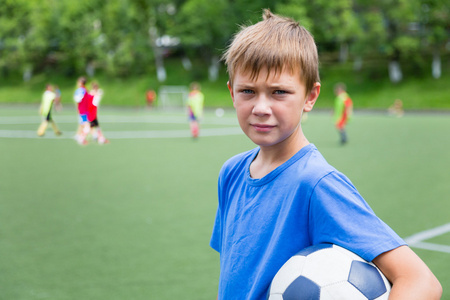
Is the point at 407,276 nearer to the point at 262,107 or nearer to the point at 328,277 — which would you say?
the point at 328,277

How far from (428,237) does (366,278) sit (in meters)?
6.41

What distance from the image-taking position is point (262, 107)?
6.20 feet

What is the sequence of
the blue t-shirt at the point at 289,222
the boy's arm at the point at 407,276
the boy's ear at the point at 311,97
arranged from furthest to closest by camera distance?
the boy's ear at the point at 311,97 < the blue t-shirt at the point at 289,222 < the boy's arm at the point at 407,276

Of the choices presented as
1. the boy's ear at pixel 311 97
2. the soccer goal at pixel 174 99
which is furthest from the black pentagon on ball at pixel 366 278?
the soccer goal at pixel 174 99

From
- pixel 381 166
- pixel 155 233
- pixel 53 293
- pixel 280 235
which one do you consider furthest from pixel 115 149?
pixel 280 235

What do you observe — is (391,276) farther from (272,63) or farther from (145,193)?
(145,193)

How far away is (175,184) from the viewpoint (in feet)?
40.9

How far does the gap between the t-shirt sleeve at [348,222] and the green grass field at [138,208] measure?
152 cm

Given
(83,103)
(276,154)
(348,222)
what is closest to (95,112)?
(83,103)

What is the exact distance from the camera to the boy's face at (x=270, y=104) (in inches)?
75.4

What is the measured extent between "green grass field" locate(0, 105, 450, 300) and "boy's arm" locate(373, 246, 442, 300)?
5.76 ft

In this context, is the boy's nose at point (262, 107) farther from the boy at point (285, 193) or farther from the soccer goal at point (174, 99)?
the soccer goal at point (174, 99)

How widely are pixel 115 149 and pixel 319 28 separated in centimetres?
3638

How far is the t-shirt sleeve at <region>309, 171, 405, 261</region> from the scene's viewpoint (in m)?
1.83
